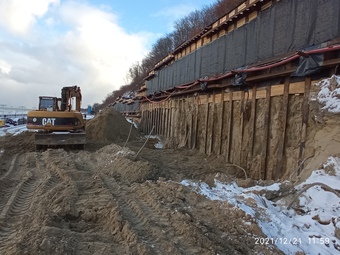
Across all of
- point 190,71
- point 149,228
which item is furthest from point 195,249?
point 190,71

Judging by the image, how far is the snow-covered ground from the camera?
4.61 m

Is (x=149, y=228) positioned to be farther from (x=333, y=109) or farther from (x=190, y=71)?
(x=190, y=71)

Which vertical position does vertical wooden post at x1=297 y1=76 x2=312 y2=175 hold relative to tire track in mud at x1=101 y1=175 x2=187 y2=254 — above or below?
above

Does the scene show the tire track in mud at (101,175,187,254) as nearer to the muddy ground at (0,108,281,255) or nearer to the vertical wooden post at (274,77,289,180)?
the muddy ground at (0,108,281,255)

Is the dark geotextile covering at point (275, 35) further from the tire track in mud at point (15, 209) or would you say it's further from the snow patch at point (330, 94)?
the tire track in mud at point (15, 209)

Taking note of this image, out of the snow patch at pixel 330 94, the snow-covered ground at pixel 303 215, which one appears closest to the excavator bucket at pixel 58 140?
the snow-covered ground at pixel 303 215

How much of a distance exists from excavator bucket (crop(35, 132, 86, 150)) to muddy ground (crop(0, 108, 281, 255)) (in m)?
5.33

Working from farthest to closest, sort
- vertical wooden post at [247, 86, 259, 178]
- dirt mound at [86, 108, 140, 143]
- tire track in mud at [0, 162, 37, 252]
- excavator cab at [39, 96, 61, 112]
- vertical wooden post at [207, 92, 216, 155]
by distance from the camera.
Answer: dirt mound at [86, 108, 140, 143], excavator cab at [39, 96, 61, 112], vertical wooden post at [207, 92, 216, 155], vertical wooden post at [247, 86, 259, 178], tire track in mud at [0, 162, 37, 252]

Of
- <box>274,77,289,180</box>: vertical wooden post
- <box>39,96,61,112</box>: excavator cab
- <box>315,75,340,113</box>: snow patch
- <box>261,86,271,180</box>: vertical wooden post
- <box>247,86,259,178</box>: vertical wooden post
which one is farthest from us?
<box>39,96,61,112</box>: excavator cab

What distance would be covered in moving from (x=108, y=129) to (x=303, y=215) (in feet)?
50.8

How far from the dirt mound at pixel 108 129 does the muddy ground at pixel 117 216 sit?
10026 mm

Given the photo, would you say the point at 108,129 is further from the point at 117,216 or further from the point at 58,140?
the point at 117,216
